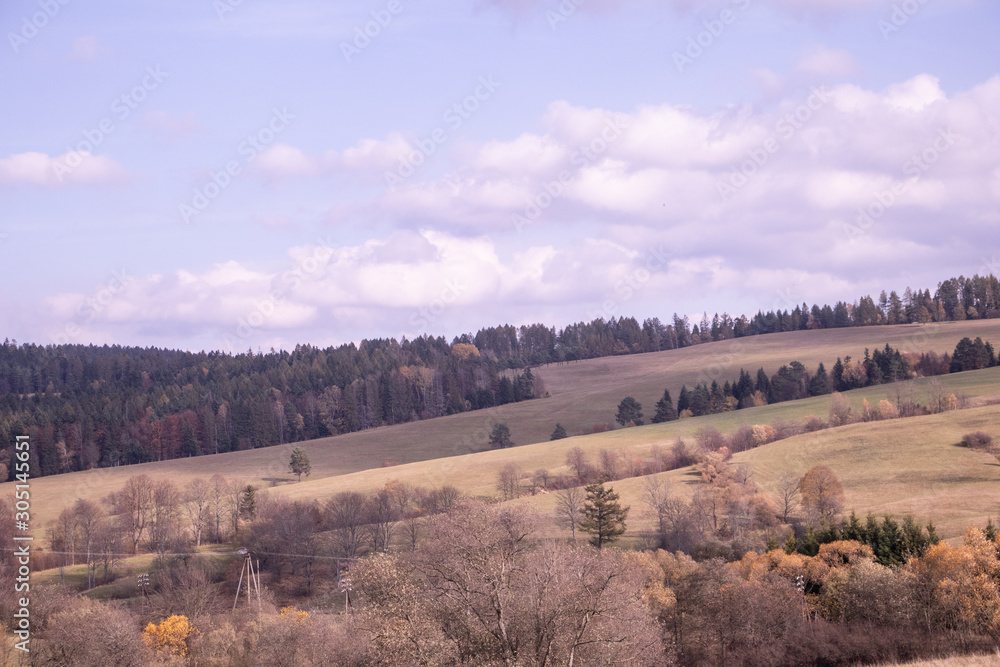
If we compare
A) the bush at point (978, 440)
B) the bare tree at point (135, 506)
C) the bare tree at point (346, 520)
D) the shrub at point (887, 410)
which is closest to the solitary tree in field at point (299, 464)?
the bare tree at point (135, 506)

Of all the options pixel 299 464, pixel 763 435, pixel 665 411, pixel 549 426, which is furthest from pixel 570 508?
pixel 665 411

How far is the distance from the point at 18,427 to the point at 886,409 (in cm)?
14384

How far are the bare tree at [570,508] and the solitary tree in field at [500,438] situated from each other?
4856cm

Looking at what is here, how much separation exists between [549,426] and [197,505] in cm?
6733

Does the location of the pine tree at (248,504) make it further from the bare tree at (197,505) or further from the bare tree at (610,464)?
the bare tree at (610,464)

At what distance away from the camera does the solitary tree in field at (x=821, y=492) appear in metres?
75.8

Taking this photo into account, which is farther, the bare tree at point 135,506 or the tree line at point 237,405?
the tree line at point 237,405

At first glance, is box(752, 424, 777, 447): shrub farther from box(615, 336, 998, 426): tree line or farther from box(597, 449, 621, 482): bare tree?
box(615, 336, 998, 426): tree line

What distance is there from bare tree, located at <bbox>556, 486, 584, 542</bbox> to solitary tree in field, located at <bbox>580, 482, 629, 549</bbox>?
4.05 ft

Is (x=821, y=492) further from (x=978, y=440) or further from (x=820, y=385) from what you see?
(x=820, y=385)

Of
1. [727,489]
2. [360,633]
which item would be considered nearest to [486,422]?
[727,489]

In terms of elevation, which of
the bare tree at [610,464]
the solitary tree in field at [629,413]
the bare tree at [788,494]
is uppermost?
the solitary tree in field at [629,413]

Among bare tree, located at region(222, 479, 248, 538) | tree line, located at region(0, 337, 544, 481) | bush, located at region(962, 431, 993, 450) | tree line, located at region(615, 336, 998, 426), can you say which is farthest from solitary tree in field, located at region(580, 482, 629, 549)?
tree line, located at region(0, 337, 544, 481)

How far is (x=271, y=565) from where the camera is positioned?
3113 inches
